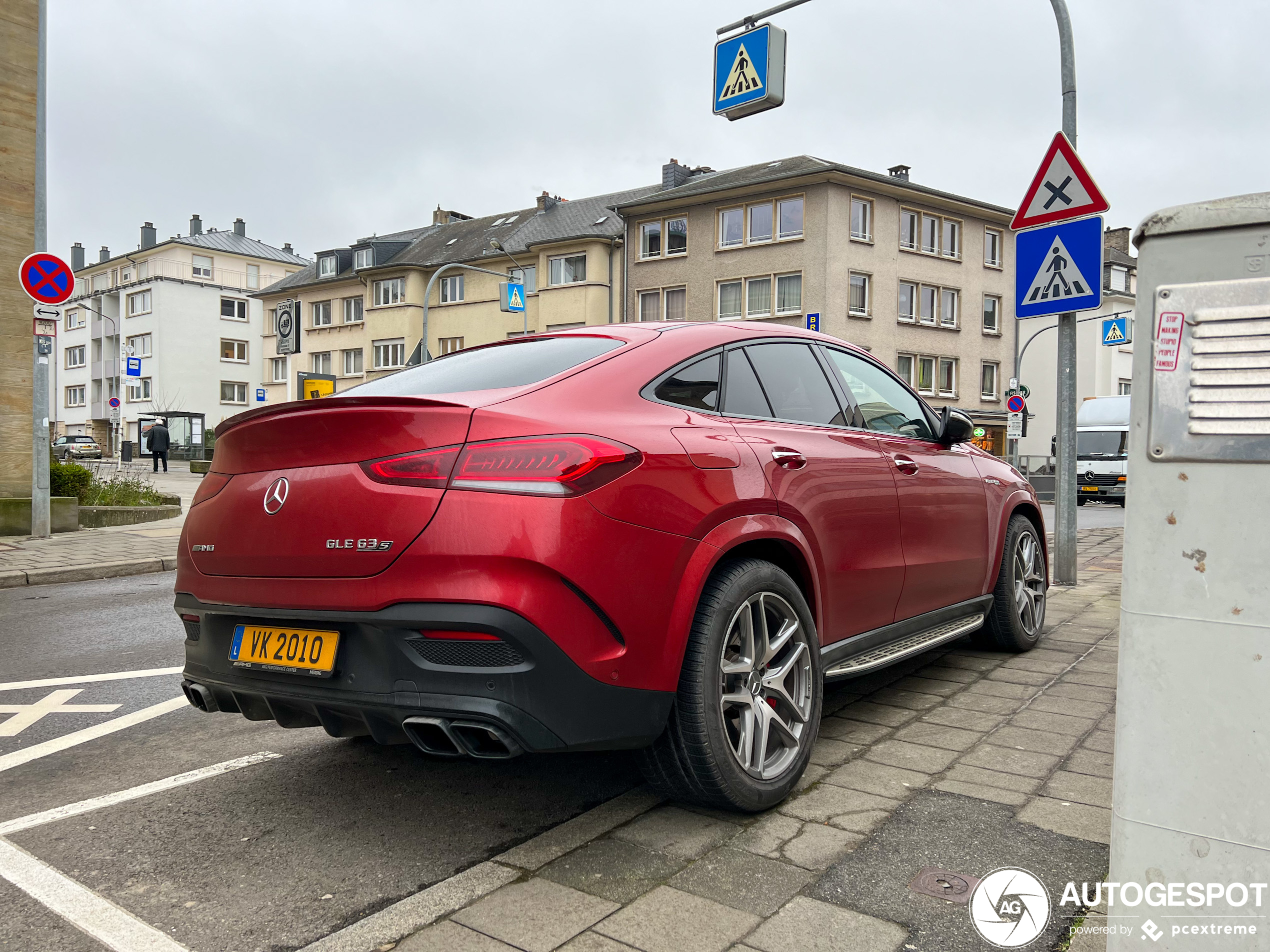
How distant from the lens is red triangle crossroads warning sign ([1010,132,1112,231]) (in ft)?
24.4

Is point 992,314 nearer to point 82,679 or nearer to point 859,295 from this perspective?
point 859,295

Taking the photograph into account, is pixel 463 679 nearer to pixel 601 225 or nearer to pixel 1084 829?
pixel 1084 829

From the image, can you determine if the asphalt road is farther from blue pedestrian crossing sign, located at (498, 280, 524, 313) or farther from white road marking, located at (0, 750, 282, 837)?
blue pedestrian crossing sign, located at (498, 280, 524, 313)

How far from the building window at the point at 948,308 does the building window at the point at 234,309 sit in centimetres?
5144

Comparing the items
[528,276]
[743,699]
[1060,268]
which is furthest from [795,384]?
[528,276]

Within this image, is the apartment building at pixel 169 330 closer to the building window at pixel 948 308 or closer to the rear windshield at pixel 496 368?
the building window at pixel 948 308

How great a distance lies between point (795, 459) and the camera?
11.4 ft

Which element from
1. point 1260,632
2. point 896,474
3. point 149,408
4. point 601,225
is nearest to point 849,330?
point 601,225

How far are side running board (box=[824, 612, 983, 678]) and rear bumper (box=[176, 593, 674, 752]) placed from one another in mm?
1108

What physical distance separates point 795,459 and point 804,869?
1371 millimetres

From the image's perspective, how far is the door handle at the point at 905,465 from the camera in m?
4.25

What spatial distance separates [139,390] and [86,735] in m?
73.4

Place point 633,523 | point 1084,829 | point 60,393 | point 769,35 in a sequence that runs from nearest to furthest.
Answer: point 633,523 → point 1084,829 → point 769,35 → point 60,393

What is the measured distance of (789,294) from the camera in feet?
123
